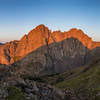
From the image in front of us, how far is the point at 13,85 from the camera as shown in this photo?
2608cm

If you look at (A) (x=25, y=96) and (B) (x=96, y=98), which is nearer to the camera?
(A) (x=25, y=96)

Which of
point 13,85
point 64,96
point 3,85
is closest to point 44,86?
point 64,96

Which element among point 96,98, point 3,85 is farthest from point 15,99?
point 96,98

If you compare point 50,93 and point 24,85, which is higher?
point 24,85

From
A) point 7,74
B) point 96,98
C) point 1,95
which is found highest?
point 7,74

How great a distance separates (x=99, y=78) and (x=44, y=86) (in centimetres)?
3757

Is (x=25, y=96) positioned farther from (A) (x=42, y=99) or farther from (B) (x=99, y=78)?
(B) (x=99, y=78)

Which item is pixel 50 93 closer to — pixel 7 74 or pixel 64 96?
pixel 64 96

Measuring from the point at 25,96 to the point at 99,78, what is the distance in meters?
45.8

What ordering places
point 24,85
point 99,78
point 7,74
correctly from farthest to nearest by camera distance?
point 99,78 → point 7,74 → point 24,85

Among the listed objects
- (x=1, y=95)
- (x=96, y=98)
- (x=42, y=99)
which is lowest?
(x=96, y=98)

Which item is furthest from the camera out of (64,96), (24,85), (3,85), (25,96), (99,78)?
(99,78)

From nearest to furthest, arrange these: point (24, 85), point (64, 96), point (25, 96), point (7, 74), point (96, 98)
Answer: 1. point (25, 96)
2. point (24, 85)
3. point (64, 96)
4. point (7, 74)
5. point (96, 98)

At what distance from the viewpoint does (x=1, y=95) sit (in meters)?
22.1
